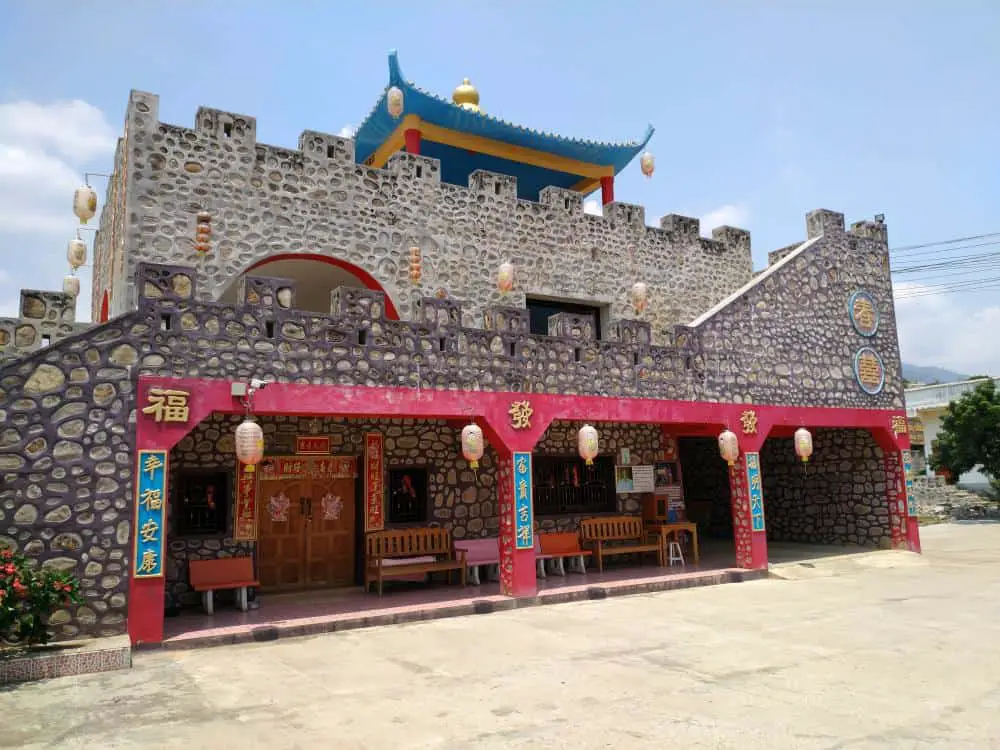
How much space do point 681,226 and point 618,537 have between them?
21.0 ft

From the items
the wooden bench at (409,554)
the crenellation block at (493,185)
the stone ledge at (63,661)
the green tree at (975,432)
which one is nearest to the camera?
the stone ledge at (63,661)

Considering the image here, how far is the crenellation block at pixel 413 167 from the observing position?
11820 mm

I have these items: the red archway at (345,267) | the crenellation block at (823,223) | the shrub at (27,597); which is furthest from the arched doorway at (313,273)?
the crenellation block at (823,223)

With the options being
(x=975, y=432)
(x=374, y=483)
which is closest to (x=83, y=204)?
(x=374, y=483)

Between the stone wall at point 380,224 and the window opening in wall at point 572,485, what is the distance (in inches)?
113

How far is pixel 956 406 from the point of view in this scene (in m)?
22.5

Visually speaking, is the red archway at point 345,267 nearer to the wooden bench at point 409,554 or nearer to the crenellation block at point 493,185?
the crenellation block at point 493,185

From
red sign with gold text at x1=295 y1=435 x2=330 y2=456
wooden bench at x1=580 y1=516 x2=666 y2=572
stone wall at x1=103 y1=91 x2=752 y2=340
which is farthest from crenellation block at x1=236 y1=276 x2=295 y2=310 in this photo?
wooden bench at x1=580 y1=516 x2=666 y2=572

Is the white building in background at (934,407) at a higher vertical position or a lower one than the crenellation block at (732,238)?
lower

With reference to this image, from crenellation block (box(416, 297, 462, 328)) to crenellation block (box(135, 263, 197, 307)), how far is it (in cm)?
272

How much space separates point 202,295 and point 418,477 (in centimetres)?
413

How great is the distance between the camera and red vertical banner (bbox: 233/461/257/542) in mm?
9781

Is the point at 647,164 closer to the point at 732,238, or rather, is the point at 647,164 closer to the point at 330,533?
the point at 732,238

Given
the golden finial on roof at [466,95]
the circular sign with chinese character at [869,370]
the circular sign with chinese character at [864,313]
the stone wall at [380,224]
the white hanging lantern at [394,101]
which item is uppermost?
the golden finial on roof at [466,95]
